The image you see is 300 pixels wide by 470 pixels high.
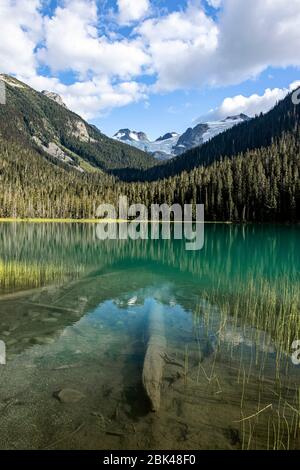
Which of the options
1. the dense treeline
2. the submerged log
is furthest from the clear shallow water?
the dense treeline

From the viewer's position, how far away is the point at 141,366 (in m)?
13.2

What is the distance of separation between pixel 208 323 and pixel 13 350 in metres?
9.69

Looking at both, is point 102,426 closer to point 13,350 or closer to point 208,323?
point 13,350

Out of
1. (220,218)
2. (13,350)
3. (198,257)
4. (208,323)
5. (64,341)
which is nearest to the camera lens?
(13,350)

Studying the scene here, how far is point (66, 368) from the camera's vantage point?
13094 mm

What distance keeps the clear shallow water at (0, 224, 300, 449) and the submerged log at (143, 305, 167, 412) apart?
9.7 inches

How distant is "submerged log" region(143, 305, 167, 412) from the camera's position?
438 inches

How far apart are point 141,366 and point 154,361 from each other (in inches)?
22.2

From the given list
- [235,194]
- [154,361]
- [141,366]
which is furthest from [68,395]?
[235,194]

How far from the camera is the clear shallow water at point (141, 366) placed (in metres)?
9.16

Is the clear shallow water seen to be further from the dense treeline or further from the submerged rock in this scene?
the dense treeline

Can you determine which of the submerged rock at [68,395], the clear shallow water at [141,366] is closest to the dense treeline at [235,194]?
the clear shallow water at [141,366]

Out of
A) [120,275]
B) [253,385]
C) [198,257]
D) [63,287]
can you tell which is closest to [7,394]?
[253,385]

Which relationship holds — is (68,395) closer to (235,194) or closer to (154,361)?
(154,361)
